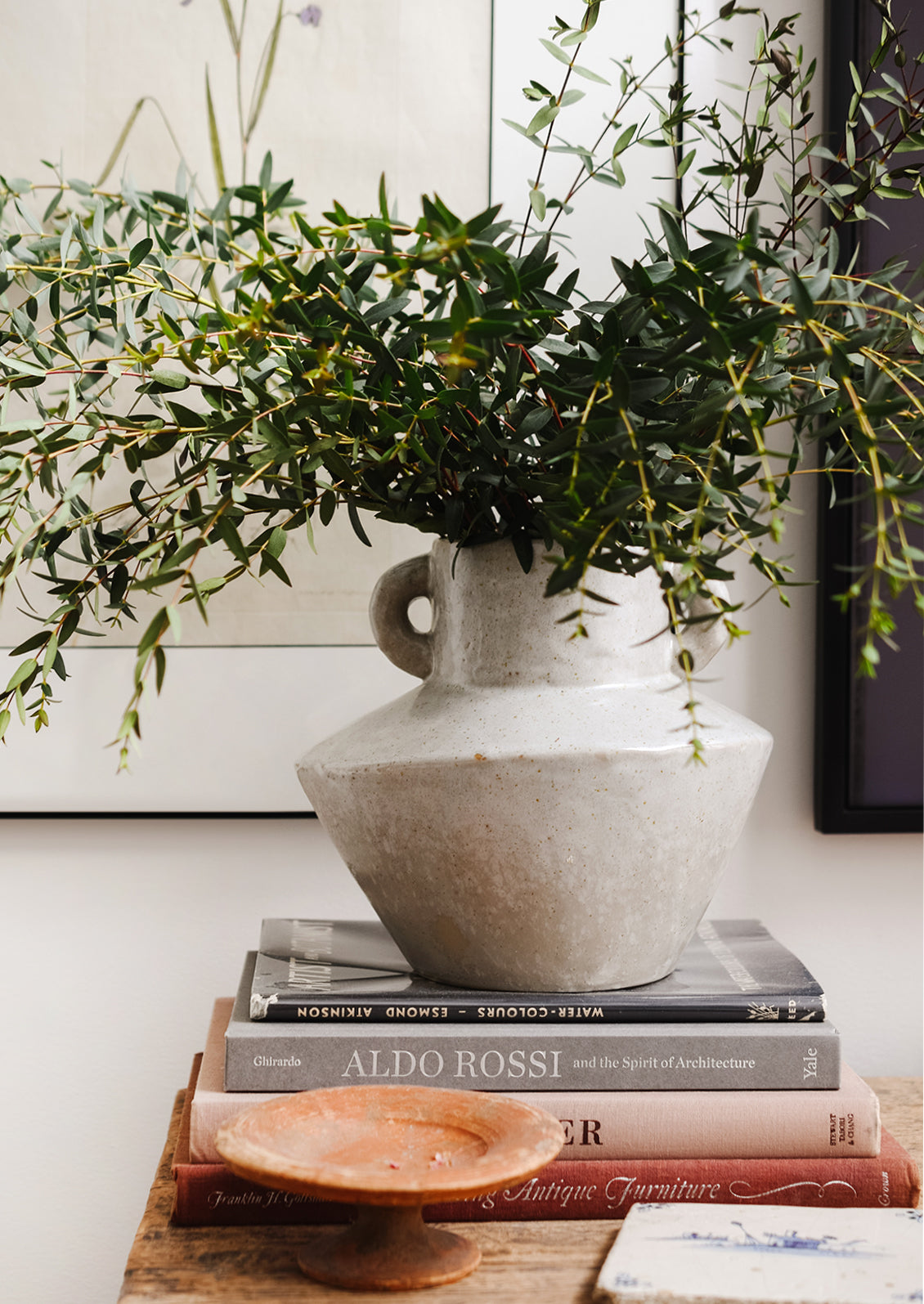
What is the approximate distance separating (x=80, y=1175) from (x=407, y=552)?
0.55 m

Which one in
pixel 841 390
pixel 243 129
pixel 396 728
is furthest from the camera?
pixel 243 129

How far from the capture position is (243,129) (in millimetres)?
841

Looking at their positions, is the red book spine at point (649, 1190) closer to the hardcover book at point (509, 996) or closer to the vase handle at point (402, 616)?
the hardcover book at point (509, 996)

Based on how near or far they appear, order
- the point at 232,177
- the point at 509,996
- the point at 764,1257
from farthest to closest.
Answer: the point at 232,177
the point at 509,996
the point at 764,1257

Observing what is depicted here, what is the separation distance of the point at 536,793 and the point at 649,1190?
0.69 ft

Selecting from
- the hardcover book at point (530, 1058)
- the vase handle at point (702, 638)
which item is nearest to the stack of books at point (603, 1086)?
the hardcover book at point (530, 1058)


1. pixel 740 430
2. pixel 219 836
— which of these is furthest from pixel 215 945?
pixel 740 430

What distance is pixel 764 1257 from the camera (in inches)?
19.3

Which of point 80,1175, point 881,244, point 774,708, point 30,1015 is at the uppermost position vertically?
point 881,244

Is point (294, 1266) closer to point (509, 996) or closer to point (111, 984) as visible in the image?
point (509, 996)

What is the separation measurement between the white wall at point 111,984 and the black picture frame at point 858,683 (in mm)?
39

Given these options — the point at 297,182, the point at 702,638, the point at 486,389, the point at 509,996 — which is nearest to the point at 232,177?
the point at 297,182

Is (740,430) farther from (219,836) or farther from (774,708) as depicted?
(219,836)

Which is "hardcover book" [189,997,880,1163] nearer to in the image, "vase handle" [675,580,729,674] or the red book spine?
the red book spine
